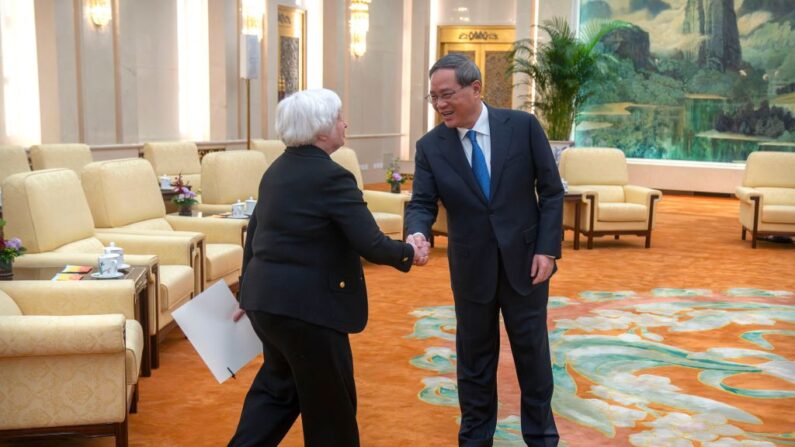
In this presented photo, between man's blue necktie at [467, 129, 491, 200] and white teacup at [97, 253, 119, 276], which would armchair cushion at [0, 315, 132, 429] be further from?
man's blue necktie at [467, 129, 491, 200]

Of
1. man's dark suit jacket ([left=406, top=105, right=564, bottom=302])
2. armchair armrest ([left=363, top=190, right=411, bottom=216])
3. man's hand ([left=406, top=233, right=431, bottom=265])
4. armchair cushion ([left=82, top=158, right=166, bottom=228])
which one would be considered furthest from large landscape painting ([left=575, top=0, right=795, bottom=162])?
man's hand ([left=406, top=233, right=431, bottom=265])

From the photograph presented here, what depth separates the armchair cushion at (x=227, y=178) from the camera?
7.73 metres

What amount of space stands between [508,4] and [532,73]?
319 cm

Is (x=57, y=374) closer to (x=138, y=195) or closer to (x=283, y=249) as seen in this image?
(x=283, y=249)

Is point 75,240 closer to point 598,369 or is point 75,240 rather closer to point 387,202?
point 598,369

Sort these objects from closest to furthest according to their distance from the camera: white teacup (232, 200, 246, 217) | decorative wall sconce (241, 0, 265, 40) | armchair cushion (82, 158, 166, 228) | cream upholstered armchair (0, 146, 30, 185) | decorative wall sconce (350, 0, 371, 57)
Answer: armchair cushion (82, 158, 166, 228), white teacup (232, 200, 246, 217), cream upholstered armchair (0, 146, 30, 185), decorative wall sconce (241, 0, 265, 40), decorative wall sconce (350, 0, 371, 57)

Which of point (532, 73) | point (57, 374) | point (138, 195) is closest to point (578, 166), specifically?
point (532, 73)

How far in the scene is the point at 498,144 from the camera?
11.1 ft

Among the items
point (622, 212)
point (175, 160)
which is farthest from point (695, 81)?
point (175, 160)

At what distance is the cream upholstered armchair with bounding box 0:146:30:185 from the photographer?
817 cm

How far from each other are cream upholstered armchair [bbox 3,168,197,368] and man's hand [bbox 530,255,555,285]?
2.34 meters

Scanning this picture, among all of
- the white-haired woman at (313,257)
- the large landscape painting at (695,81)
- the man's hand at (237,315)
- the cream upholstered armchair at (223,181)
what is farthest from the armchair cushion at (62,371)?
the large landscape painting at (695,81)

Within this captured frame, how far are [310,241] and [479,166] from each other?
0.88 m

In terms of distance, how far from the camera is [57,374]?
358 cm
